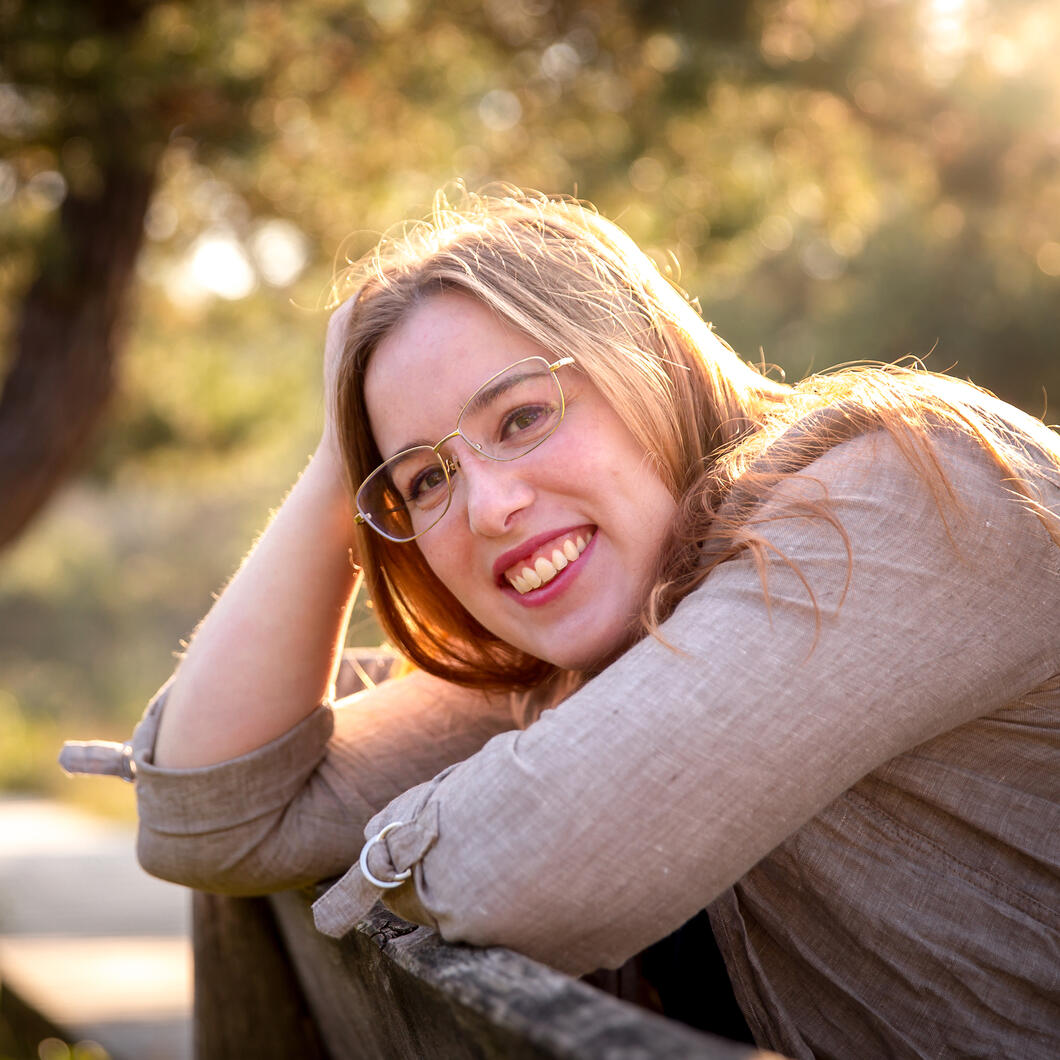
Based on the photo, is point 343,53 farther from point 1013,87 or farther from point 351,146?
point 1013,87

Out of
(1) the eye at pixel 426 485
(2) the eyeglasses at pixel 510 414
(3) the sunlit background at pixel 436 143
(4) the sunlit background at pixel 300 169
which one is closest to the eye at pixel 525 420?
(2) the eyeglasses at pixel 510 414

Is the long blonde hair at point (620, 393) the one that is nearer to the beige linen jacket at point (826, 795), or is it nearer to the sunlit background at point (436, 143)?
the beige linen jacket at point (826, 795)

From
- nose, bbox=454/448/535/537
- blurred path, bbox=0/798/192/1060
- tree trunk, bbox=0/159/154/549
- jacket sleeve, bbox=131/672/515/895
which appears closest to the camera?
nose, bbox=454/448/535/537

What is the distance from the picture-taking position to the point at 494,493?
1.59 meters

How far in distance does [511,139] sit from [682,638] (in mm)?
4915

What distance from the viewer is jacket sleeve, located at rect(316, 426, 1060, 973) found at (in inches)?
43.9

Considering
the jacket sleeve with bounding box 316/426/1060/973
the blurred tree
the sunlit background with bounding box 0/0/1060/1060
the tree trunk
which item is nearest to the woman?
the jacket sleeve with bounding box 316/426/1060/973

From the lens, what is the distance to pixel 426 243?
6.15ft

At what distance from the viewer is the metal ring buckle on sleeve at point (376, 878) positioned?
1.21 meters

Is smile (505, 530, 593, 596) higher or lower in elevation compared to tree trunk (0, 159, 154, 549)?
higher

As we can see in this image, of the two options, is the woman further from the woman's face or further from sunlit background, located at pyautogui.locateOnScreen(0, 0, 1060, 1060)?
sunlit background, located at pyautogui.locateOnScreen(0, 0, 1060, 1060)

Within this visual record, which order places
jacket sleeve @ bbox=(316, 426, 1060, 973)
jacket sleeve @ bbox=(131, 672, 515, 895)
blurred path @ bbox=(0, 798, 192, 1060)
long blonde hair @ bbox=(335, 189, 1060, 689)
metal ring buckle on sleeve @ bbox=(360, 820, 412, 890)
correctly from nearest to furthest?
jacket sleeve @ bbox=(316, 426, 1060, 973) < metal ring buckle on sleeve @ bbox=(360, 820, 412, 890) < long blonde hair @ bbox=(335, 189, 1060, 689) < jacket sleeve @ bbox=(131, 672, 515, 895) < blurred path @ bbox=(0, 798, 192, 1060)

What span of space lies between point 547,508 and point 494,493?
0.26ft

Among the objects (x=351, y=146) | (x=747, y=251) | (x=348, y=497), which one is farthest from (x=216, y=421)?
(x=348, y=497)
